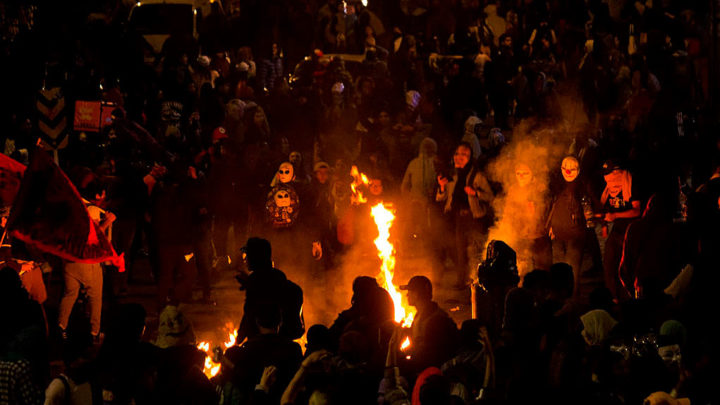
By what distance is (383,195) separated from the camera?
16453 mm

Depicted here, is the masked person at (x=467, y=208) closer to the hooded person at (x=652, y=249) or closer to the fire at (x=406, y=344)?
the hooded person at (x=652, y=249)

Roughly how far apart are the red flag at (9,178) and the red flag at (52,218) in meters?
0.63

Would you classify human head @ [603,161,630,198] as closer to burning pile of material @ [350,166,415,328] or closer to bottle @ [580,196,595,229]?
bottle @ [580,196,595,229]

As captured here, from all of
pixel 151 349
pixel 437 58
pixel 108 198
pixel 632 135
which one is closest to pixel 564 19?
pixel 437 58

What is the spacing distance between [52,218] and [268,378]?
173 inches

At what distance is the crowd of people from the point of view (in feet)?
24.4

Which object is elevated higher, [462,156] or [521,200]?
[462,156]

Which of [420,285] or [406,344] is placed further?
[406,344]

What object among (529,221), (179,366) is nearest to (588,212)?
(529,221)

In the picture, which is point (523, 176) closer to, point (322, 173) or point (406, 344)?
point (322, 173)

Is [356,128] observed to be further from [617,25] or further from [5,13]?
[5,13]

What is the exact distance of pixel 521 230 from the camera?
1355 cm

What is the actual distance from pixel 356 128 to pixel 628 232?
762 cm

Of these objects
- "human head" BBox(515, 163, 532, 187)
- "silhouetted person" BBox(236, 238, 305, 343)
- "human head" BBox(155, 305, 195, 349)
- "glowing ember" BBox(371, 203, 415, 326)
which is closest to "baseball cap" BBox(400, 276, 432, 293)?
"silhouetted person" BBox(236, 238, 305, 343)
